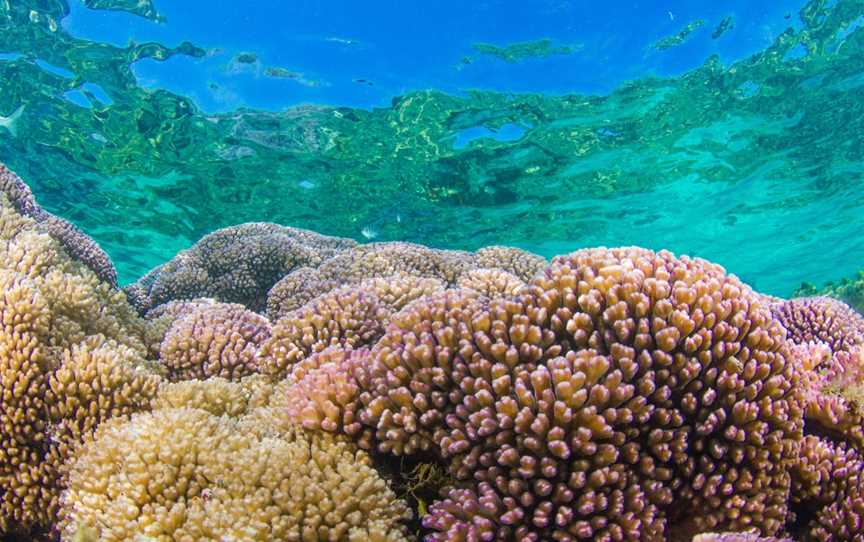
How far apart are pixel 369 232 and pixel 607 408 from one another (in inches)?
999

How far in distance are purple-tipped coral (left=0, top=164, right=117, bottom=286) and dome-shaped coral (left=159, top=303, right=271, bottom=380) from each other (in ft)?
6.61

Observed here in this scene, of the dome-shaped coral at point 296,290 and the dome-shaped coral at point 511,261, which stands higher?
the dome-shaped coral at point 511,261

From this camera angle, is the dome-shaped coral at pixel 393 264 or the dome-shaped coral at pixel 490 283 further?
the dome-shaped coral at pixel 393 264

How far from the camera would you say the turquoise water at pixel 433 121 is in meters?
13.5

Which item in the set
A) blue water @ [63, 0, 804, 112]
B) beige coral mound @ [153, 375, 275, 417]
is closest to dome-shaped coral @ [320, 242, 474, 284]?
beige coral mound @ [153, 375, 275, 417]

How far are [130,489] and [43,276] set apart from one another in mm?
Result: 2407

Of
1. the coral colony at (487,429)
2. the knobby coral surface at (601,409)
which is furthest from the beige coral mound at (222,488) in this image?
the knobby coral surface at (601,409)

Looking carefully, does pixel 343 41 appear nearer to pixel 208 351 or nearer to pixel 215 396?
pixel 208 351

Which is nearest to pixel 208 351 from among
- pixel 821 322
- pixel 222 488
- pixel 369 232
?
pixel 222 488

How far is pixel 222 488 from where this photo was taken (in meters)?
2.44

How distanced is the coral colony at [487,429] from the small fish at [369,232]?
23.3 m

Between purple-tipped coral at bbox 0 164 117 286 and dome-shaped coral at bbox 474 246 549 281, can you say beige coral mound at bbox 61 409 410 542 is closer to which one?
purple-tipped coral at bbox 0 164 117 286

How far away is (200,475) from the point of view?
252 centimetres

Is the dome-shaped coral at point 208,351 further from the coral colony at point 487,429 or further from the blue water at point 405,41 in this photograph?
the blue water at point 405,41
